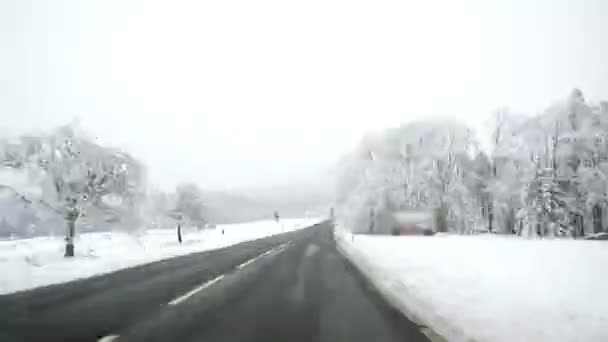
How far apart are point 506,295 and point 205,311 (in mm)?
6397

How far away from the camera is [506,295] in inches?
381

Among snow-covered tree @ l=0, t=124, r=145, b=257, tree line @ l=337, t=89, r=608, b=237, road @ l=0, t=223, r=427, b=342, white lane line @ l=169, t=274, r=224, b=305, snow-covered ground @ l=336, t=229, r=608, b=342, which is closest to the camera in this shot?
road @ l=0, t=223, r=427, b=342

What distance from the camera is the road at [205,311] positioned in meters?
6.47

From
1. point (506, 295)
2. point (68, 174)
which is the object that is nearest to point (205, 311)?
point (506, 295)

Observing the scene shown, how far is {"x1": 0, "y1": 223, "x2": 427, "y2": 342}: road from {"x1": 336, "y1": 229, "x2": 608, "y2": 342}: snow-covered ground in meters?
0.73

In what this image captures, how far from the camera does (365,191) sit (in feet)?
169

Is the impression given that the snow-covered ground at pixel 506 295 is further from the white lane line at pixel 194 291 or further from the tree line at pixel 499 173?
the tree line at pixel 499 173

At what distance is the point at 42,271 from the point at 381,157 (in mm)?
40986

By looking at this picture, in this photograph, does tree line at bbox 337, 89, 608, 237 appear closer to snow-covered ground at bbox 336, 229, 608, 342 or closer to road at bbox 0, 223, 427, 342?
snow-covered ground at bbox 336, 229, 608, 342

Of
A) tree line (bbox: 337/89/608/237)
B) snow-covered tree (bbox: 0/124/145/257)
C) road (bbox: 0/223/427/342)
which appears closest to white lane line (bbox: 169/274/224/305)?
road (bbox: 0/223/427/342)

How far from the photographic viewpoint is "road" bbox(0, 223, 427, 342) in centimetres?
647

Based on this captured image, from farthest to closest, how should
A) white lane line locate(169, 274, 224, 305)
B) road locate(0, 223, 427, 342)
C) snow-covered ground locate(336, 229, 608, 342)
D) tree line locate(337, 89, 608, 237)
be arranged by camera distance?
tree line locate(337, 89, 608, 237), white lane line locate(169, 274, 224, 305), snow-covered ground locate(336, 229, 608, 342), road locate(0, 223, 427, 342)

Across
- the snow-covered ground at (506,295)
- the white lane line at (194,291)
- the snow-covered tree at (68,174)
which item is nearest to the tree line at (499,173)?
the snow-covered ground at (506,295)

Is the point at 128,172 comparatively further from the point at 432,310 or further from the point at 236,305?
the point at 432,310
